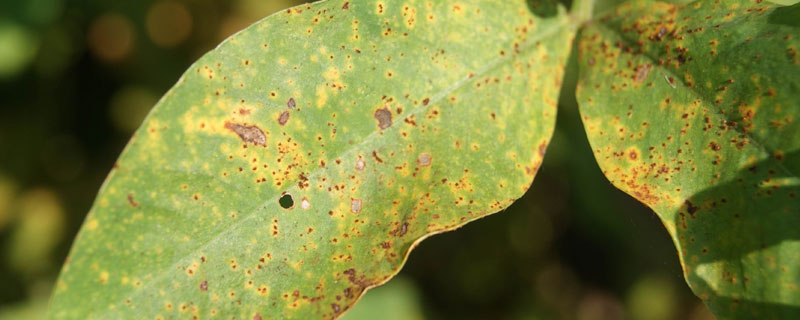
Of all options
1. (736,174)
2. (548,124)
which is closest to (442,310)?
(548,124)

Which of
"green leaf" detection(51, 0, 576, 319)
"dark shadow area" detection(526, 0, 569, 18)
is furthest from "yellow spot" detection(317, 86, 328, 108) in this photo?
"dark shadow area" detection(526, 0, 569, 18)

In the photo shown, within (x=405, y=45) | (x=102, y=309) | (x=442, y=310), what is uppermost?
(x=405, y=45)

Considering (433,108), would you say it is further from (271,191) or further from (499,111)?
(271,191)

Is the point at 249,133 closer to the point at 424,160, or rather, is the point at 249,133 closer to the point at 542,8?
the point at 424,160

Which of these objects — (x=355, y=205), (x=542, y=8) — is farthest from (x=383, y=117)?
(x=542, y=8)

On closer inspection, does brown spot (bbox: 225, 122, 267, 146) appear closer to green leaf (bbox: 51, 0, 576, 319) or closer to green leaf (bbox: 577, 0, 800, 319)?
green leaf (bbox: 51, 0, 576, 319)

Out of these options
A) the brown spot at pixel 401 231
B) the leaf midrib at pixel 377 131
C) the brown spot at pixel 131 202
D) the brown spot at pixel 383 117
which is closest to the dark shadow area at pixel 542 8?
the leaf midrib at pixel 377 131
